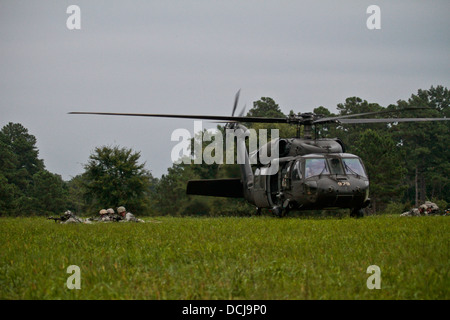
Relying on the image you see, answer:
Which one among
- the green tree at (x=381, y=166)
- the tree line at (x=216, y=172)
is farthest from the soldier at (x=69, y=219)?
the green tree at (x=381, y=166)

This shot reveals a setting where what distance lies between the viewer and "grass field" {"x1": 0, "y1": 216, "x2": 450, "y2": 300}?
552 centimetres

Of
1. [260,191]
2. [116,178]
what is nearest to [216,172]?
[116,178]

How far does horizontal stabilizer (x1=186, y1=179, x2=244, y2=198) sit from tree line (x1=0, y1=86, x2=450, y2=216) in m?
19.5

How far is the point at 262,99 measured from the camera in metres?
91.7

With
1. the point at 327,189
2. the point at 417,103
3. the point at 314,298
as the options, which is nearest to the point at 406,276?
the point at 314,298

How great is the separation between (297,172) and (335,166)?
1.34 meters

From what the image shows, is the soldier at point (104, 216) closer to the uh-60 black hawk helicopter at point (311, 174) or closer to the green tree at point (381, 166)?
the uh-60 black hawk helicopter at point (311, 174)

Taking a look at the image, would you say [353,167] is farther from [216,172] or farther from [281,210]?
[216,172]

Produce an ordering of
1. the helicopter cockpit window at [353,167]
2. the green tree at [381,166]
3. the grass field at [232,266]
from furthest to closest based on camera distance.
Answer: the green tree at [381,166] → the helicopter cockpit window at [353,167] → the grass field at [232,266]

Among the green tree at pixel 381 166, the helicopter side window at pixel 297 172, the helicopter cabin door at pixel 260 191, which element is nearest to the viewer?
the helicopter side window at pixel 297 172

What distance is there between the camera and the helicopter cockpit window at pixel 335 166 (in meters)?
17.9

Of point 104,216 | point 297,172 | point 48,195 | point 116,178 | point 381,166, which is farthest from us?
point 48,195

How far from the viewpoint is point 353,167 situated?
718 inches

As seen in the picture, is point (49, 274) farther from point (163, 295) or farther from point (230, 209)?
point (230, 209)
